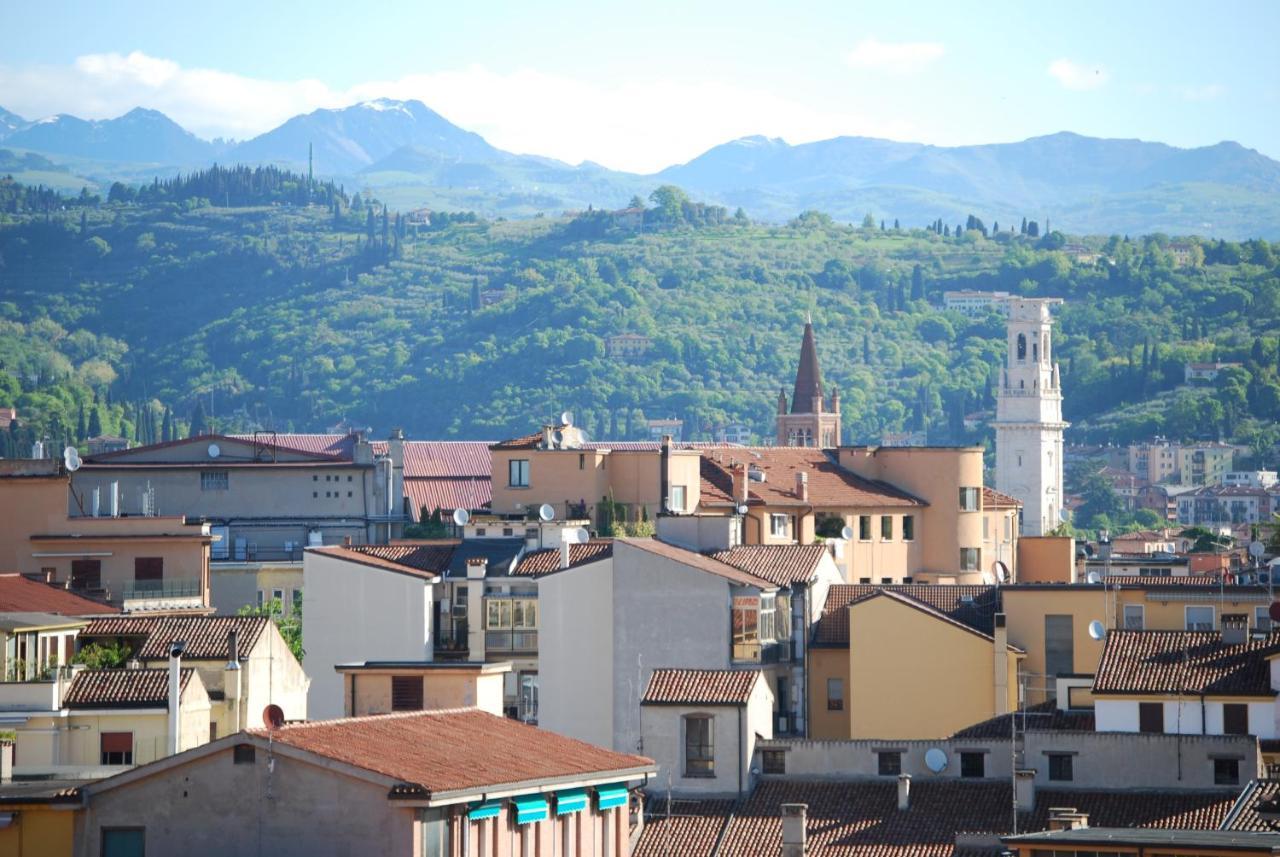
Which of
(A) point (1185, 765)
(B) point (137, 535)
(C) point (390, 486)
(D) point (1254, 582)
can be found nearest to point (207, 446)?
(C) point (390, 486)

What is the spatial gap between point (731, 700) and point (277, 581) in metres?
38.9

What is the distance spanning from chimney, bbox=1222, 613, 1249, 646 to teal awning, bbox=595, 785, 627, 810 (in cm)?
1372

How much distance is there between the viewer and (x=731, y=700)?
41.3 metres

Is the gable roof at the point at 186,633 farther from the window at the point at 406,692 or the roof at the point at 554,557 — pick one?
the roof at the point at 554,557

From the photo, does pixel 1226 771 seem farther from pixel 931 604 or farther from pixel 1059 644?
pixel 931 604

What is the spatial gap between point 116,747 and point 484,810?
1197cm

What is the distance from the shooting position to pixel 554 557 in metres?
55.8

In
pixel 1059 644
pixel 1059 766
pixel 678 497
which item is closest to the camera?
pixel 1059 766

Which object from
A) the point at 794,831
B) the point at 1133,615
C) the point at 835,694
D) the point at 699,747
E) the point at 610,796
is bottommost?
the point at 835,694

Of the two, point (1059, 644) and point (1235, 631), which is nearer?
point (1235, 631)

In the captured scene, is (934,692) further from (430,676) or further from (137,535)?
(137,535)

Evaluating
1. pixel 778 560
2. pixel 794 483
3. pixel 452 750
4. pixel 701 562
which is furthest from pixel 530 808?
pixel 794 483

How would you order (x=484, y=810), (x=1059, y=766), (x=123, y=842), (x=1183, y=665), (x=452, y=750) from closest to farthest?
(x=484, y=810) → (x=123, y=842) → (x=452, y=750) → (x=1059, y=766) → (x=1183, y=665)

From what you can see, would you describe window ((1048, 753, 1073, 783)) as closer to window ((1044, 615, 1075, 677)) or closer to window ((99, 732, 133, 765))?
window ((99, 732, 133, 765))
